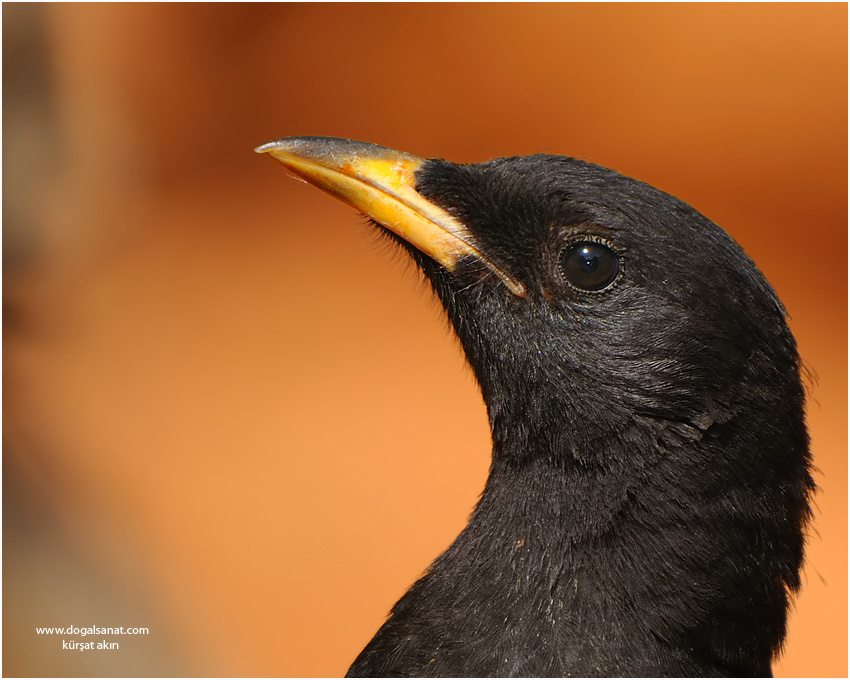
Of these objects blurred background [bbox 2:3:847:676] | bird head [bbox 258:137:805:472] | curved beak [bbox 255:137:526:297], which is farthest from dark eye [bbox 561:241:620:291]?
blurred background [bbox 2:3:847:676]

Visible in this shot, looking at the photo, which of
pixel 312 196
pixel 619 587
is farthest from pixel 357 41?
pixel 619 587

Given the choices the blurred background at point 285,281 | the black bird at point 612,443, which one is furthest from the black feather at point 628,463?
the blurred background at point 285,281

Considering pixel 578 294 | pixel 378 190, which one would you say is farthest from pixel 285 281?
pixel 578 294

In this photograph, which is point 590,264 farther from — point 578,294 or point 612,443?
point 612,443

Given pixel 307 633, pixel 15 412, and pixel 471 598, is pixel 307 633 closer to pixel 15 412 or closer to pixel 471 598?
pixel 15 412

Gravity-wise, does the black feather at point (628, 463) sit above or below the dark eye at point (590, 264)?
below

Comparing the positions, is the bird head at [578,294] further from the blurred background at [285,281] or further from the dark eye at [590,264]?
the blurred background at [285,281]
